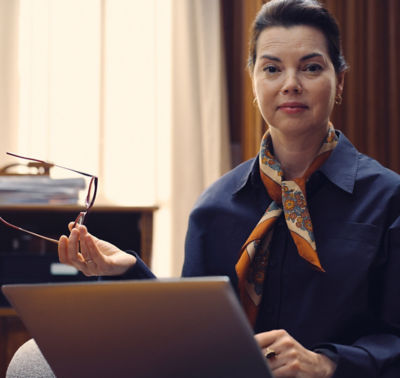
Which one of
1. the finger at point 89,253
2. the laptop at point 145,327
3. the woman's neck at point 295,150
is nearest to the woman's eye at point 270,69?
the woman's neck at point 295,150

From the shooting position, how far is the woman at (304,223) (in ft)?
3.90

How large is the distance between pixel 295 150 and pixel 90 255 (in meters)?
0.51

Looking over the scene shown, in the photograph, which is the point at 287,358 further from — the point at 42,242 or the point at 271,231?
the point at 42,242

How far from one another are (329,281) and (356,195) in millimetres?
182

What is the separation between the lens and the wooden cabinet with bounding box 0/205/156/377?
208cm

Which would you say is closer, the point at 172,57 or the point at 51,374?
the point at 51,374

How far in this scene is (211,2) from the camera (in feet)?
8.63

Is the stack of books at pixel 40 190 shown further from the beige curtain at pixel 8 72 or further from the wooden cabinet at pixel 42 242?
the beige curtain at pixel 8 72

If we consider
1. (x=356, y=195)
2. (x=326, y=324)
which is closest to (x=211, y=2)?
(x=356, y=195)

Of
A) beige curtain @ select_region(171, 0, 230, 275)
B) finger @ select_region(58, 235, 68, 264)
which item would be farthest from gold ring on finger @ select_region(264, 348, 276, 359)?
beige curtain @ select_region(171, 0, 230, 275)

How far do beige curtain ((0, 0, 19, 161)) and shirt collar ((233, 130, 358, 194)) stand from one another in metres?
1.47

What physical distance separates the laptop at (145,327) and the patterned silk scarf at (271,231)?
464mm

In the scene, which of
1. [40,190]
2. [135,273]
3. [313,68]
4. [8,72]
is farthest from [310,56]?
[8,72]

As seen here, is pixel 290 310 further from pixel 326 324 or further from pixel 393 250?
pixel 393 250
